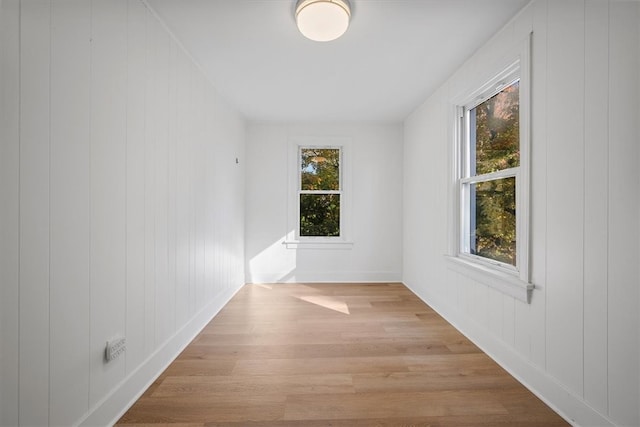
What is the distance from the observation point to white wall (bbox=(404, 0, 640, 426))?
1294 mm

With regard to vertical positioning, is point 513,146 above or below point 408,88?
below

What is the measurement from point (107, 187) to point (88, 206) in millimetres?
162

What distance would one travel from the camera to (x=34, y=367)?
44.1 inches

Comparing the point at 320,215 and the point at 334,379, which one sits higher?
the point at 320,215

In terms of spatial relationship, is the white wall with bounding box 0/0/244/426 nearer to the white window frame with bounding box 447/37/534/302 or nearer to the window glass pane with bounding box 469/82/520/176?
the white window frame with bounding box 447/37/534/302

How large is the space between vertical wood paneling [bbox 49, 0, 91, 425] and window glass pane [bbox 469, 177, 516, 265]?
2497mm

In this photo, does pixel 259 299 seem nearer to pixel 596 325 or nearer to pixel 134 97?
pixel 134 97

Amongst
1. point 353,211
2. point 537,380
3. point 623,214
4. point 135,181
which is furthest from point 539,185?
point 353,211

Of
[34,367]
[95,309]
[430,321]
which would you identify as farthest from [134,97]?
[430,321]

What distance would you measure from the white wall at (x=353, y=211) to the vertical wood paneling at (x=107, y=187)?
112 inches

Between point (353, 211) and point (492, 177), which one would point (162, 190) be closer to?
point (492, 177)

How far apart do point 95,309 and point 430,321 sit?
266 cm

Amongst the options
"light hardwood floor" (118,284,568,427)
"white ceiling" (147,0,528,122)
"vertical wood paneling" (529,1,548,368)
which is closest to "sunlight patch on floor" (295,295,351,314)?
"light hardwood floor" (118,284,568,427)

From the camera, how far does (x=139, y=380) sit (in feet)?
5.80
